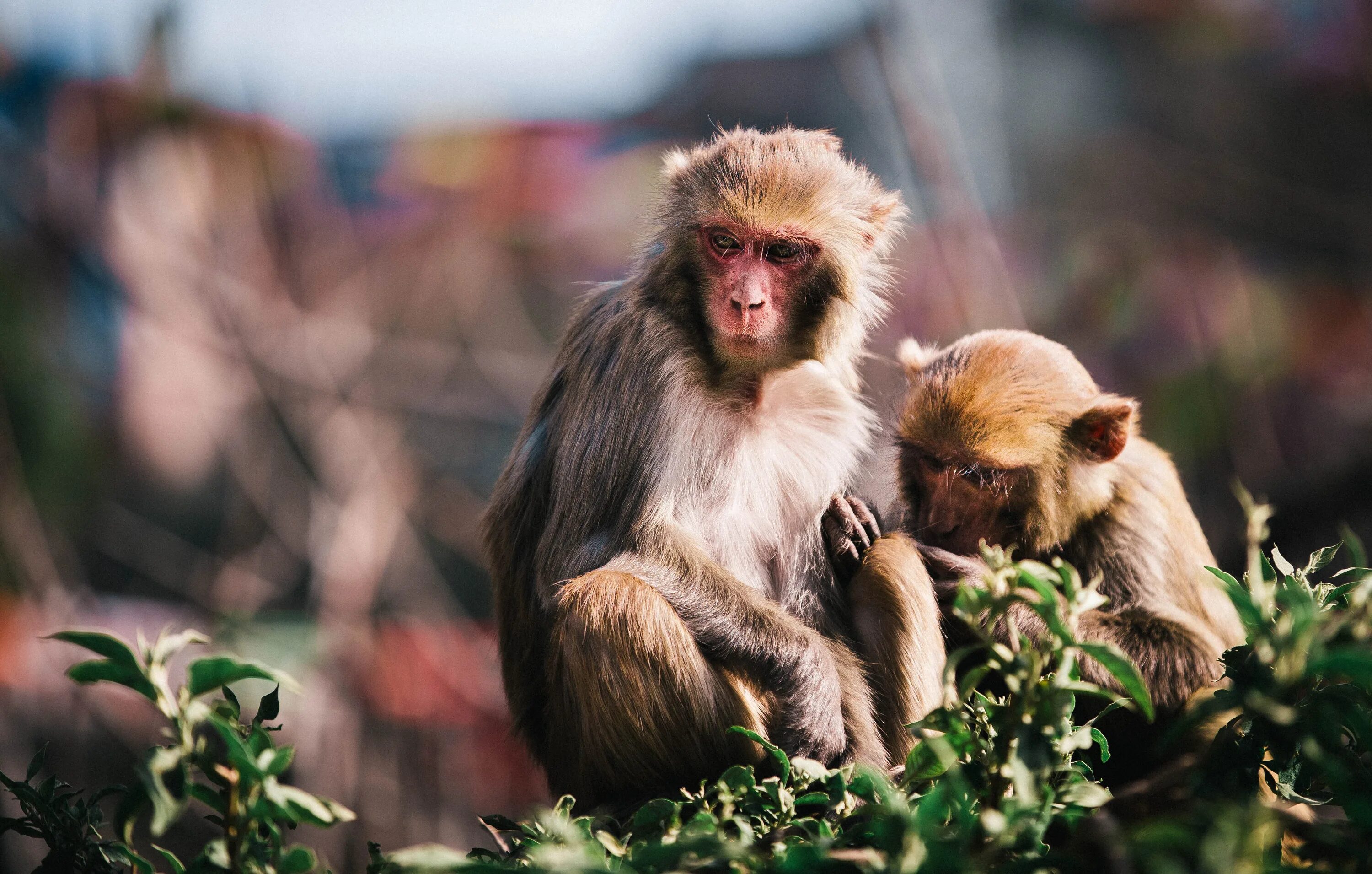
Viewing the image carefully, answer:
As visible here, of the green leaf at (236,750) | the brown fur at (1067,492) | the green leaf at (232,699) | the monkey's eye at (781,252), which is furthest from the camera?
the monkey's eye at (781,252)

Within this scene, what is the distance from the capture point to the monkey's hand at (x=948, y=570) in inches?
126

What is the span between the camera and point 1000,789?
1.65 meters

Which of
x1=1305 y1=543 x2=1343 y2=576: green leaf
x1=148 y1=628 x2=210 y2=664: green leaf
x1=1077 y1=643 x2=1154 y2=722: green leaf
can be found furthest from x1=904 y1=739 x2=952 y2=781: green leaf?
x1=148 y1=628 x2=210 y2=664: green leaf

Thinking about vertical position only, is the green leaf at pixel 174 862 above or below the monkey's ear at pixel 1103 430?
below

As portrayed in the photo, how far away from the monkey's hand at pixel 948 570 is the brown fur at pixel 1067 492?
0.48 ft

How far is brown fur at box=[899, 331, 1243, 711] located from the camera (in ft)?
11.0

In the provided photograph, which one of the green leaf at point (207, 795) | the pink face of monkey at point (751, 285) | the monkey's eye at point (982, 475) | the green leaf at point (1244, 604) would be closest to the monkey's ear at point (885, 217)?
the pink face of monkey at point (751, 285)

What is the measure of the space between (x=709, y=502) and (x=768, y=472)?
9.3 inches

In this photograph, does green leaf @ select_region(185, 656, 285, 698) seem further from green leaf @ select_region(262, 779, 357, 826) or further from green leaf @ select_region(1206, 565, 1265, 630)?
green leaf @ select_region(1206, 565, 1265, 630)

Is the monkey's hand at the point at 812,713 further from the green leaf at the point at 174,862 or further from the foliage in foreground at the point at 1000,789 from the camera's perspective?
the green leaf at the point at 174,862

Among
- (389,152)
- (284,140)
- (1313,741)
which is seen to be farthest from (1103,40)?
(1313,741)

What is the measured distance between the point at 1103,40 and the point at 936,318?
3.14m

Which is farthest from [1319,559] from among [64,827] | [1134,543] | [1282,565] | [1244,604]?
[64,827]

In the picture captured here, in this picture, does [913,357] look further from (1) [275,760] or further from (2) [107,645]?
(2) [107,645]
